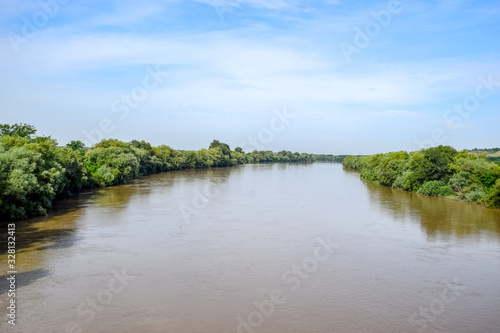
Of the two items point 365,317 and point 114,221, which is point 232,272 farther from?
point 114,221

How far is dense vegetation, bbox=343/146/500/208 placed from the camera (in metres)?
32.5

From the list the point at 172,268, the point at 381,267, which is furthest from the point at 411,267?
the point at 172,268

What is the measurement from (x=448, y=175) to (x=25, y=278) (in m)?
38.1

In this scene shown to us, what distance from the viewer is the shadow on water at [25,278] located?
12.1 meters

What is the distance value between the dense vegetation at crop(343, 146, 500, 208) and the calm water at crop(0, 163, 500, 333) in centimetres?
798

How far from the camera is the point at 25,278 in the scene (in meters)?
13.1

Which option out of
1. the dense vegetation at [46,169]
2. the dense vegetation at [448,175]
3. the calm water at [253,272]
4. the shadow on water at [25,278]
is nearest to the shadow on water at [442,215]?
the calm water at [253,272]

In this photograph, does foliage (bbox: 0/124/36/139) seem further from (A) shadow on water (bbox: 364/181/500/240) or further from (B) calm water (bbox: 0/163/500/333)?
(A) shadow on water (bbox: 364/181/500/240)

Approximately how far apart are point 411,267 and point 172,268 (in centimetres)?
928

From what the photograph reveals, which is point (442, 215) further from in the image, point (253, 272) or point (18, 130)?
point (18, 130)

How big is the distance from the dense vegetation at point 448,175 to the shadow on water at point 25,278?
30504mm

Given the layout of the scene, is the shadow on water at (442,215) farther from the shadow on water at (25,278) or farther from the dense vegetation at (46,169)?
the dense vegetation at (46,169)

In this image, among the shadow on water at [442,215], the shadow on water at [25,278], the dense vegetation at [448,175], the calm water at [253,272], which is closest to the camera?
the calm water at [253,272]

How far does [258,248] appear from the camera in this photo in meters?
17.7
